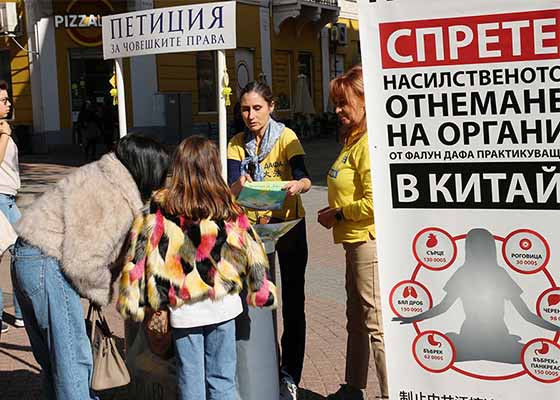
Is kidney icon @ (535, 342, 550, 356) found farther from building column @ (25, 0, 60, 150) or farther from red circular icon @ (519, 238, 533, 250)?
building column @ (25, 0, 60, 150)

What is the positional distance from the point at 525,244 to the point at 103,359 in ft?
7.73

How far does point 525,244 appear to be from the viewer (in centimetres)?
256

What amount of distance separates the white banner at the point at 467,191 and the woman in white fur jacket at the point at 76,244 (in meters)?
1.43

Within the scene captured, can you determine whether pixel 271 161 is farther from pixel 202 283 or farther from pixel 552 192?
pixel 552 192

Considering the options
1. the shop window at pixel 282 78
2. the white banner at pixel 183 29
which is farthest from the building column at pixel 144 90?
the white banner at pixel 183 29

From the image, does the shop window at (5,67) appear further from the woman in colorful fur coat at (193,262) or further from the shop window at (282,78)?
the woman in colorful fur coat at (193,262)

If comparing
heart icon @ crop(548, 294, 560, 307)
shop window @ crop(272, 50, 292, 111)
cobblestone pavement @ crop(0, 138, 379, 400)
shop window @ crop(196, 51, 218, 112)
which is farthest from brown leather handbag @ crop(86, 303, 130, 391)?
shop window @ crop(272, 50, 292, 111)

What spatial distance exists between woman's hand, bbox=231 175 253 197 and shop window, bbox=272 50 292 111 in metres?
25.6

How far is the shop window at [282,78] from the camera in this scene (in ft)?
99.0

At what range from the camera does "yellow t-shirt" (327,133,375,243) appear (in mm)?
4027

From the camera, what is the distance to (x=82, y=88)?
24.3 m

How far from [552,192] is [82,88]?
22975mm

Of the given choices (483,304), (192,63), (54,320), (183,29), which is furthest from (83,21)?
(483,304)

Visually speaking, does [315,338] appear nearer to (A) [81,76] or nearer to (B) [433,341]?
(B) [433,341]
